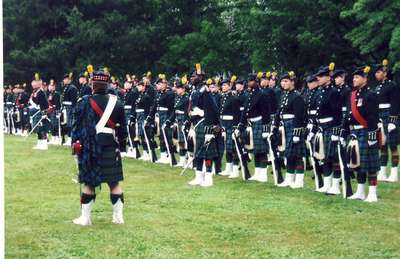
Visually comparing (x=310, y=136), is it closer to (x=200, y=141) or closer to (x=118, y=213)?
(x=200, y=141)

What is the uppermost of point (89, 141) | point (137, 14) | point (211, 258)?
point (137, 14)

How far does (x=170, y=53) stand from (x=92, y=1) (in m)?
4.47

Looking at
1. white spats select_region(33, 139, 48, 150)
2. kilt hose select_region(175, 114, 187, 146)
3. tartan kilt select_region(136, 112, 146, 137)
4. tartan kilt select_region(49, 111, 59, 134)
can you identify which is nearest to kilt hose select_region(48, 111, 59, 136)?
tartan kilt select_region(49, 111, 59, 134)

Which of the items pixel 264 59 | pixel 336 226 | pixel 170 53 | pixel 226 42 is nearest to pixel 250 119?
pixel 336 226

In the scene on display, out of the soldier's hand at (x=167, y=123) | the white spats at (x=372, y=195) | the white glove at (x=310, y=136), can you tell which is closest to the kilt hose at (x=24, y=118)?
the soldier's hand at (x=167, y=123)

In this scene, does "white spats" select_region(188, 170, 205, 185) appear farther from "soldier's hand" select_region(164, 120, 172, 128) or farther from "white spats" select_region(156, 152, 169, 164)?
"white spats" select_region(156, 152, 169, 164)

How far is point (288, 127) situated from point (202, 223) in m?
3.76

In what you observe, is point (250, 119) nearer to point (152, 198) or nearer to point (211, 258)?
point (152, 198)

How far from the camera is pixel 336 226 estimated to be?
941 cm

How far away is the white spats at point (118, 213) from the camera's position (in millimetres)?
9344

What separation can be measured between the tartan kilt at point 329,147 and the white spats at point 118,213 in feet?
12.7

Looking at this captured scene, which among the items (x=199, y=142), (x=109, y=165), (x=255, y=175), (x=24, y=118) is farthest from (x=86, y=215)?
(x=24, y=118)

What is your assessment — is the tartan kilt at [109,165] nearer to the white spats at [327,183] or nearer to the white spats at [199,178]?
the white spats at [199,178]

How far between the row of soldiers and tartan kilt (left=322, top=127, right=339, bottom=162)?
0.02 metres
